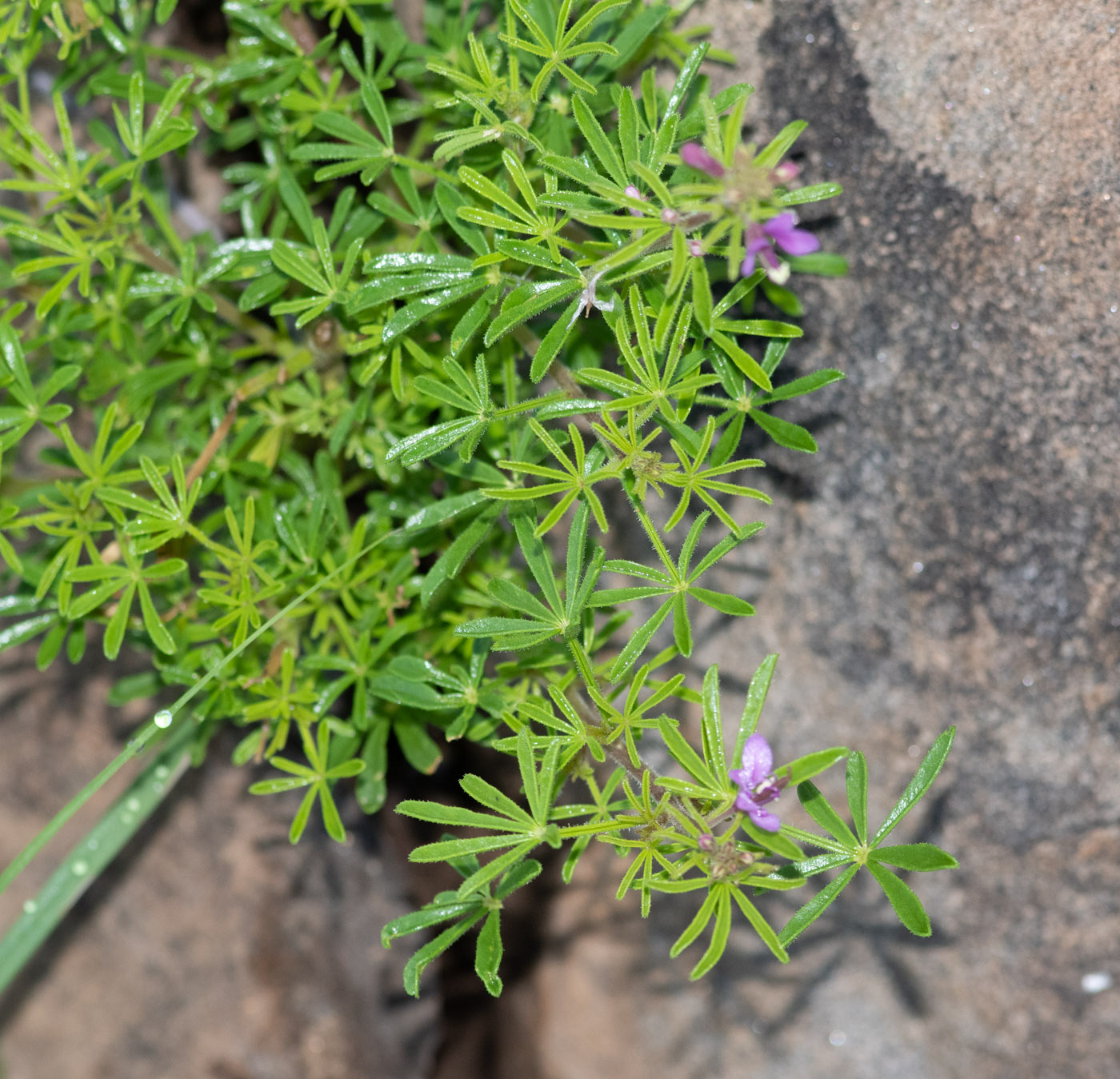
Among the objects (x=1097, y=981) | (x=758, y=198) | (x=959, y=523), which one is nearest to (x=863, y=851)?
(x=959, y=523)

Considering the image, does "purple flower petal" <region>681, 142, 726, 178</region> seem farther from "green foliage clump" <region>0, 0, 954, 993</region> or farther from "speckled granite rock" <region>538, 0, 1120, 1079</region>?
"speckled granite rock" <region>538, 0, 1120, 1079</region>

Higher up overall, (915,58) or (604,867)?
(915,58)

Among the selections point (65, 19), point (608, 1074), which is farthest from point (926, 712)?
point (65, 19)

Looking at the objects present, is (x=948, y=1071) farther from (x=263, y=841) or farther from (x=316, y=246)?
(x=316, y=246)

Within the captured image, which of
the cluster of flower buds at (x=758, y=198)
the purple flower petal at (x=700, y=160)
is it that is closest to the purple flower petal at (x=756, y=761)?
the cluster of flower buds at (x=758, y=198)

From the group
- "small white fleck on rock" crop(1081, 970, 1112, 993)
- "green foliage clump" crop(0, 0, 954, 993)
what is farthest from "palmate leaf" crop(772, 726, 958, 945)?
"small white fleck on rock" crop(1081, 970, 1112, 993)
